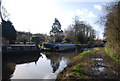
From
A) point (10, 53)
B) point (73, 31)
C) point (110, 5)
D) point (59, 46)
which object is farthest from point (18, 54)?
point (73, 31)

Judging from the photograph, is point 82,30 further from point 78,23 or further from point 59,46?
point 59,46

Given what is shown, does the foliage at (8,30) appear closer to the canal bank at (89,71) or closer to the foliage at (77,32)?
the canal bank at (89,71)

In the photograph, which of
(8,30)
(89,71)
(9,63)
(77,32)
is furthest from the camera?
(77,32)

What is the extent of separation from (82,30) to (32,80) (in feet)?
142

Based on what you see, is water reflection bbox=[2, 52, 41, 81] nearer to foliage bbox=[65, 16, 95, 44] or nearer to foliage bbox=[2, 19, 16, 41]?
foliage bbox=[2, 19, 16, 41]

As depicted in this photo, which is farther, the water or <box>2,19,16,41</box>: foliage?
<box>2,19,16,41</box>: foliage

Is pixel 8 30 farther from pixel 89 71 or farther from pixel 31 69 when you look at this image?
pixel 89 71

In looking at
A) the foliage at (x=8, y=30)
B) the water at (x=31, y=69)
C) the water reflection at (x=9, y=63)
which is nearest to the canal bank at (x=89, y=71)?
the water at (x=31, y=69)

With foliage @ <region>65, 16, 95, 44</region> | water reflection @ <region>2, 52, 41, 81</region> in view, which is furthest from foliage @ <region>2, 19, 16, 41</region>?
foliage @ <region>65, 16, 95, 44</region>

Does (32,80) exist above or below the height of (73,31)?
below

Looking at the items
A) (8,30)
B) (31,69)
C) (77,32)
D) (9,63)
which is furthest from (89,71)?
(77,32)

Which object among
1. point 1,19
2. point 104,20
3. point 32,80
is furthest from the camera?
point 1,19

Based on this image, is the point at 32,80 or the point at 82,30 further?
the point at 82,30

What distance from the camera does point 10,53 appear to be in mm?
21062
